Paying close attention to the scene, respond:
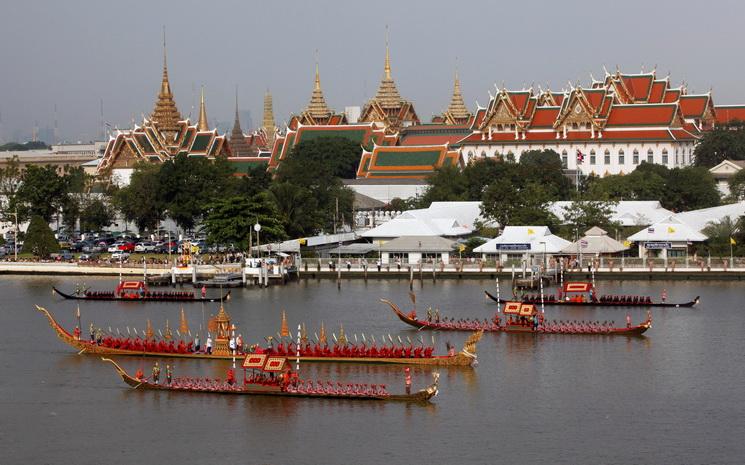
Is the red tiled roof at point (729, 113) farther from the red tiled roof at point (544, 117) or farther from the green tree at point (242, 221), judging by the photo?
the green tree at point (242, 221)

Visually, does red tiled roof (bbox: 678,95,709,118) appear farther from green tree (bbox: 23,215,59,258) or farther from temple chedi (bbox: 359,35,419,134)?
green tree (bbox: 23,215,59,258)

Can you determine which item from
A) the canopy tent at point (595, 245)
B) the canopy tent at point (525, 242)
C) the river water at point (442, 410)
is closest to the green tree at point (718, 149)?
the canopy tent at point (525, 242)

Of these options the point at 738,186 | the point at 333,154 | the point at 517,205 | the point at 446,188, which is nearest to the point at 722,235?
the point at 517,205

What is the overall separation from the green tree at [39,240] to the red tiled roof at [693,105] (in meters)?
55.6

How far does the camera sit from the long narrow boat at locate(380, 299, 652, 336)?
173 ft

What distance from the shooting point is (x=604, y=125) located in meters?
114

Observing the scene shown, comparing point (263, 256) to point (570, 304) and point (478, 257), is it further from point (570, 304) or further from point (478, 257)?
point (570, 304)

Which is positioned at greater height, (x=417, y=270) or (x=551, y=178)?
(x=551, y=178)

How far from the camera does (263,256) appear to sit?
77.2 metres

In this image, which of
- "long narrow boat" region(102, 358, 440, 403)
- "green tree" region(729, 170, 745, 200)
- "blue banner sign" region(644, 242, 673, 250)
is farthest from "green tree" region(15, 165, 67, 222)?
"long narrow boat" region(102, 358, 440, 403)

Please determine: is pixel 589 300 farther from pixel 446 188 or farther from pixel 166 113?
pixel 166 113

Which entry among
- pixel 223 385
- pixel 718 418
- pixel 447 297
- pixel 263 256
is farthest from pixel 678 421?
pixel 263 256

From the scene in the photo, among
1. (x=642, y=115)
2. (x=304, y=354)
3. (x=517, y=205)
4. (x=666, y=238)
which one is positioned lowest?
(x=304, y=354)

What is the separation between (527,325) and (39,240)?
38120 mm
